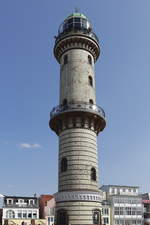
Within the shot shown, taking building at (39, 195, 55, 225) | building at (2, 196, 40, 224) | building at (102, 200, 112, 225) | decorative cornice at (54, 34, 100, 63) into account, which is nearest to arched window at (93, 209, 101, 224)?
decorative cornice at (54, 34, 100, 63)

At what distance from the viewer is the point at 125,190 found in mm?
70625

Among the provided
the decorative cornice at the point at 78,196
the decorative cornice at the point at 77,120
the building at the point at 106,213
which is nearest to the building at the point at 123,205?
the building at the point at 106,213

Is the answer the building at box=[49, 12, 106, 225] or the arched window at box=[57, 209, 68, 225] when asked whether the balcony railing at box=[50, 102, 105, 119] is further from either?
the arched window at box=[57, 209, 68, 225]

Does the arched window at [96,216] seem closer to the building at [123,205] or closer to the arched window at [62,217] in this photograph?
the arched window at [62,217]

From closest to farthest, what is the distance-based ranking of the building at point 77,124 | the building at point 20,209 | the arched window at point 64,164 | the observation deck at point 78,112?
the building at point 77,124, the arched window at point 64,164, the observation deck at point 78,112, the building at point 20,209

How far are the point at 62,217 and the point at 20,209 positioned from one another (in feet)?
126

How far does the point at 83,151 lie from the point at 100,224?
7229 millimetres

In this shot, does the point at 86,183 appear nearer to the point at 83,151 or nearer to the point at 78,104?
the point at 83,151

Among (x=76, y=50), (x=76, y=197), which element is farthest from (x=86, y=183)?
(x=76, y=50)

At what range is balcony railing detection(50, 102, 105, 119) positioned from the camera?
2988cm

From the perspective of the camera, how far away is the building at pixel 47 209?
6456 cm

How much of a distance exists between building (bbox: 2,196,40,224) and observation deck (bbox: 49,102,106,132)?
37580 mm

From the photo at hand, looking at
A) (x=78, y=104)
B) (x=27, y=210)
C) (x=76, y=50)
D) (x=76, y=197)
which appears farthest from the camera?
(x=27, y=210)

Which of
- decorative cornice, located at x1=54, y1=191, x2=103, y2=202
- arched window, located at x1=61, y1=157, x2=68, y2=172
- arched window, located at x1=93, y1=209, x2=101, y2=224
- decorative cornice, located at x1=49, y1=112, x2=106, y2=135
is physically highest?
decorative cornice, located at x1=49, y1=112, x2=106, y2=135
